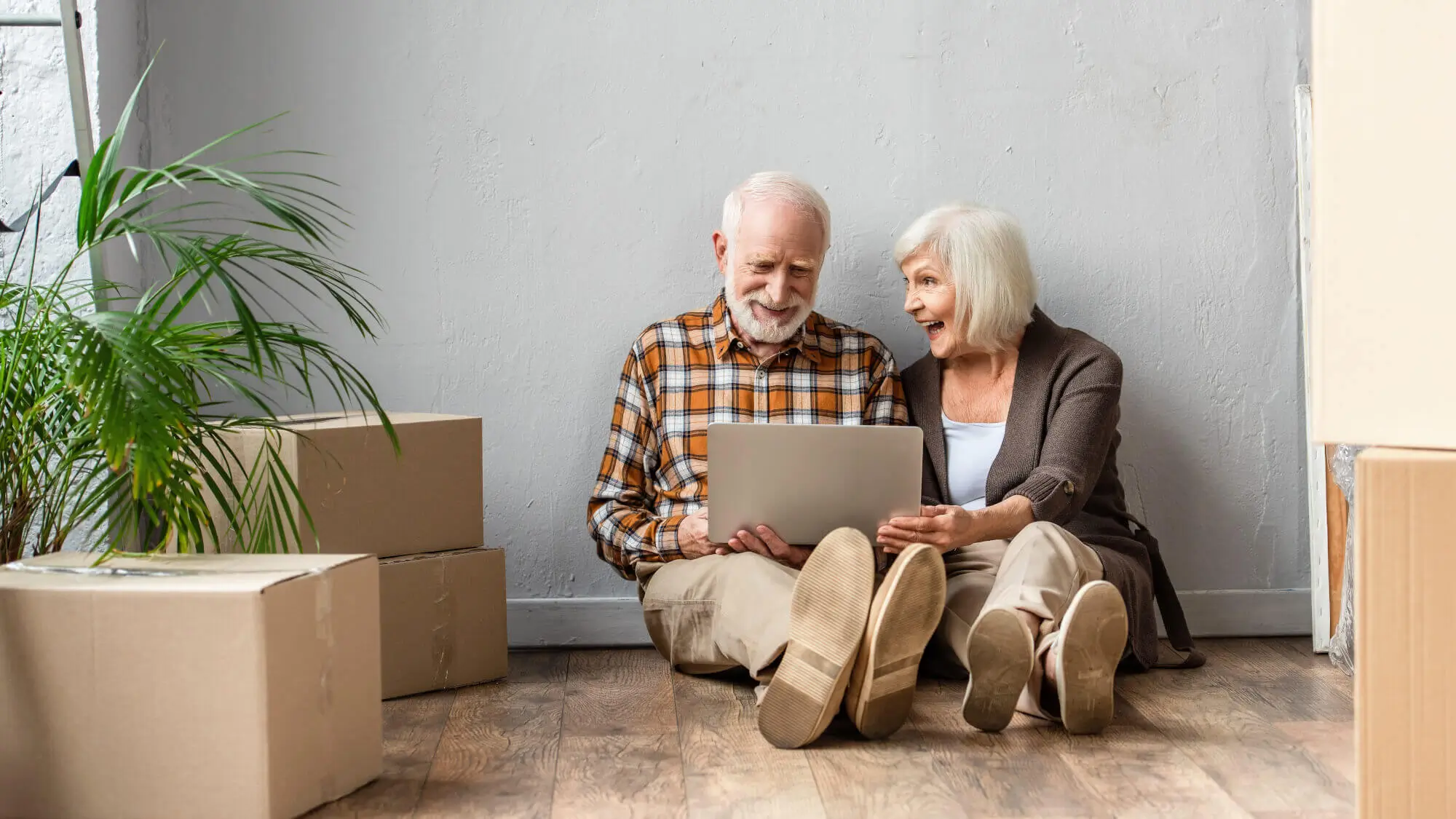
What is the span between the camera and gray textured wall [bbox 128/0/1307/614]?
262cm

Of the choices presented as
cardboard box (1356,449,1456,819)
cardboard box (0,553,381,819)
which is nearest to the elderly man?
cardboard box (0,553,381,819)

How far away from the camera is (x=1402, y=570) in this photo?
2.99ft

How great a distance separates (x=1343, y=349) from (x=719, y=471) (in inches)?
53.7

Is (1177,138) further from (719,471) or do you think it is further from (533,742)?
(533,742)

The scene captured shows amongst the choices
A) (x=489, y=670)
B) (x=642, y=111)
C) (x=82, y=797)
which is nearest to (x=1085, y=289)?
(x=642, y=111)

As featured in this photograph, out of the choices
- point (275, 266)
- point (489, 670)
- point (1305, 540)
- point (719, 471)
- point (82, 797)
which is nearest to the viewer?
point (82, 797)

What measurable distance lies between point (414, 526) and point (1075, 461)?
1.26 m

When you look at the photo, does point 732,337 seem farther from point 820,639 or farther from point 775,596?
point 820,639

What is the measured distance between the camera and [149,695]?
1465mm

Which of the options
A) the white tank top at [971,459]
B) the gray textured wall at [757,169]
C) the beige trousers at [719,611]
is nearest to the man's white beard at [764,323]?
the gray textured wall at [757,169]

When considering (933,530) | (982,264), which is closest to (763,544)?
(933,530)

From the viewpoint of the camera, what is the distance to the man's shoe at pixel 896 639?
1.81m

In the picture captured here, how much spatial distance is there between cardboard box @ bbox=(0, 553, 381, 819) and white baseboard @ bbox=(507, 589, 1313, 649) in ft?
3.83

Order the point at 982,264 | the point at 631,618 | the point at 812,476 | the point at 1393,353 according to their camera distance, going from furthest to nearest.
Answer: the point at 631,618, the point at 982,264, the point at 812,476, the point at 1393,353
